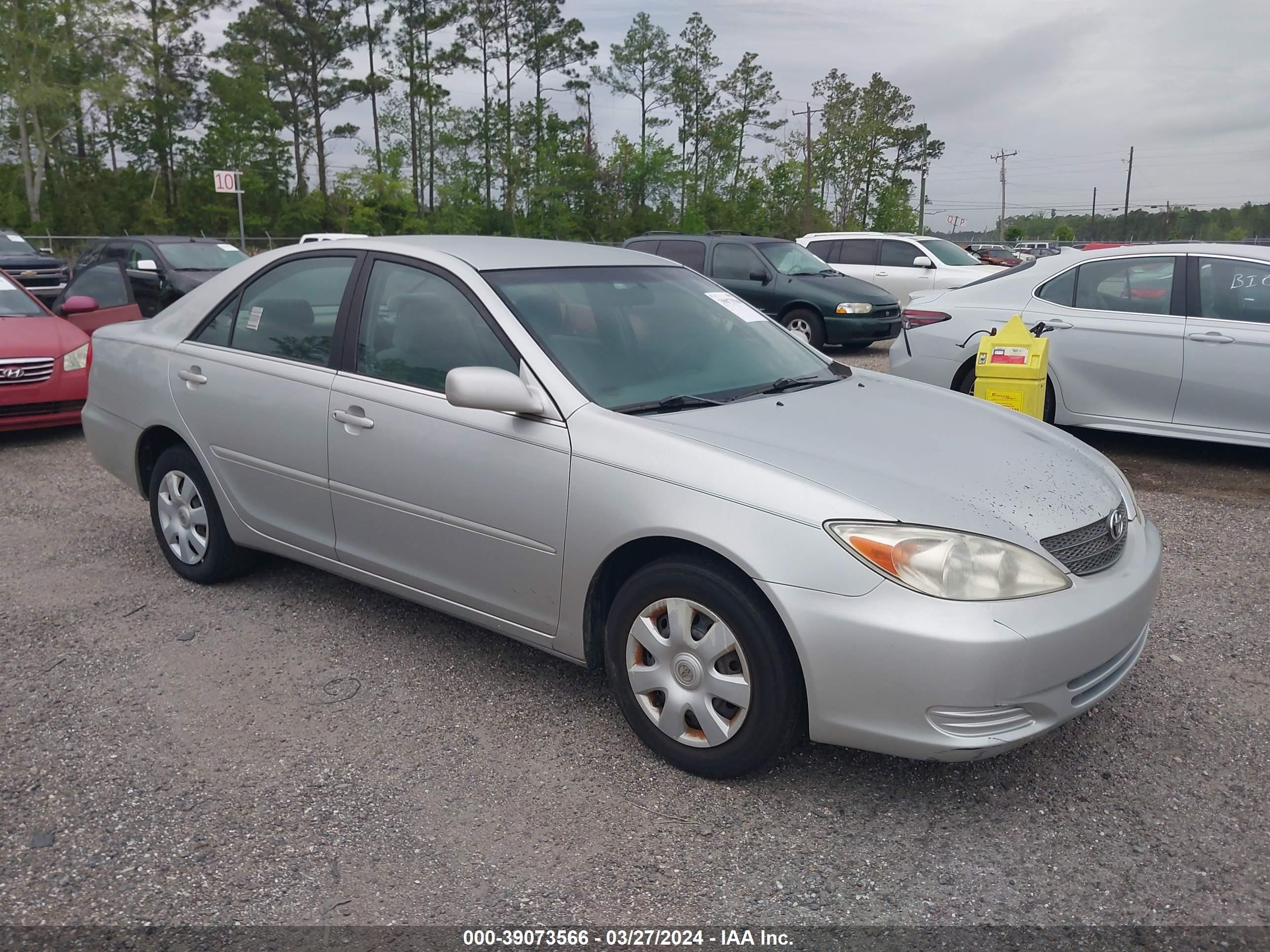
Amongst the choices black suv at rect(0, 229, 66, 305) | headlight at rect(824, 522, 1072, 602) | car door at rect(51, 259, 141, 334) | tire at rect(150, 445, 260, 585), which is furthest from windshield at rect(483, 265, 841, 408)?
black suv at rect(0, 229, 66, 305)

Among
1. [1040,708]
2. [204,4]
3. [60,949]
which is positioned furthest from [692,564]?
[204,4]

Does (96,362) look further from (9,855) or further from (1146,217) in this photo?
(1146,217)

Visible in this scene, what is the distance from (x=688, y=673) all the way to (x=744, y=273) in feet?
37.1

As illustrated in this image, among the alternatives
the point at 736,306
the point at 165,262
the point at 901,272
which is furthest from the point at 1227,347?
the point at 165,262

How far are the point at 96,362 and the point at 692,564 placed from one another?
3.76 meters

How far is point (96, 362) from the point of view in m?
5.16

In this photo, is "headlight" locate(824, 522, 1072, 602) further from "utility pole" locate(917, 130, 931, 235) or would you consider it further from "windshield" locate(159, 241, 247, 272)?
"utility pole" locate(917, 130, 931, 235)

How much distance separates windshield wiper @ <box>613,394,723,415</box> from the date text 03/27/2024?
5.16 ft

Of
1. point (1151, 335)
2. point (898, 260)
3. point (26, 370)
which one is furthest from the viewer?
point (898, 260)

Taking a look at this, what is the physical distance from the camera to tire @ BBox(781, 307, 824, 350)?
13422mm

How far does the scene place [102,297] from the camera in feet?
35.4

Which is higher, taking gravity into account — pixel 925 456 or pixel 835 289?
pixel 835 289

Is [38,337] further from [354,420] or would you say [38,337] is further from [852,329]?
[852,329]

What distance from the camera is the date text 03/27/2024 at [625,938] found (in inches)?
94.7
